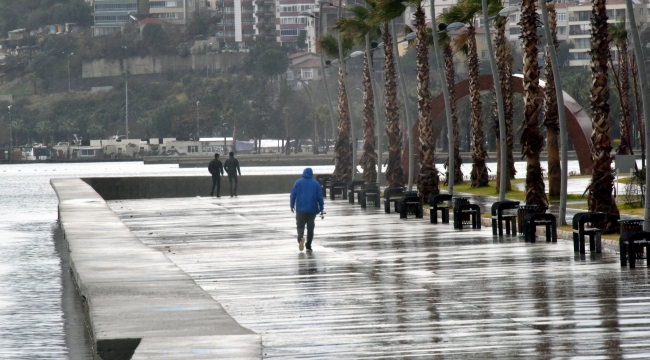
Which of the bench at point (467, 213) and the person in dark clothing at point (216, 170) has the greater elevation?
the person in dark clothing at point (216, 170)

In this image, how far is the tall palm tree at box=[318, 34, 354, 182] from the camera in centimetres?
5166

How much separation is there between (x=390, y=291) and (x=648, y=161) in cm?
680

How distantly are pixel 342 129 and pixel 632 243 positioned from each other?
1417 inches

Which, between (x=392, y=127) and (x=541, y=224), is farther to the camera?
(x=392, y=127)

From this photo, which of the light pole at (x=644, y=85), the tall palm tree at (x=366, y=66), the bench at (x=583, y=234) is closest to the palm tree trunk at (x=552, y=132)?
the tall palm tree at (x=366, y=66)

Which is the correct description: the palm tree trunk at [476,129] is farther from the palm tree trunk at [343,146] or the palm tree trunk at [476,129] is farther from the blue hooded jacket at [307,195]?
the blue hooded jacket at [307,195]

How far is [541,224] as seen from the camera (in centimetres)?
2277

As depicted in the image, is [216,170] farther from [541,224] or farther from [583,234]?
[583,234]

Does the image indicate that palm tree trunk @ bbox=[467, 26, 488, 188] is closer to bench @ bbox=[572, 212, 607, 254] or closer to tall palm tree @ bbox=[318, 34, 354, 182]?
tall palm tree @ bbox=[318, 34, 354, 182]

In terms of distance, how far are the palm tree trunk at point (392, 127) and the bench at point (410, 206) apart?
43.6 feet

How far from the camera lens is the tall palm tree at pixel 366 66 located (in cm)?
4391

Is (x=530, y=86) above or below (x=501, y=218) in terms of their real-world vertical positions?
above

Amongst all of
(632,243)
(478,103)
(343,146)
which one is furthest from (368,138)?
(632,243)

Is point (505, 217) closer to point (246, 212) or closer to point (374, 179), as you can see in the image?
point (246, 212)
